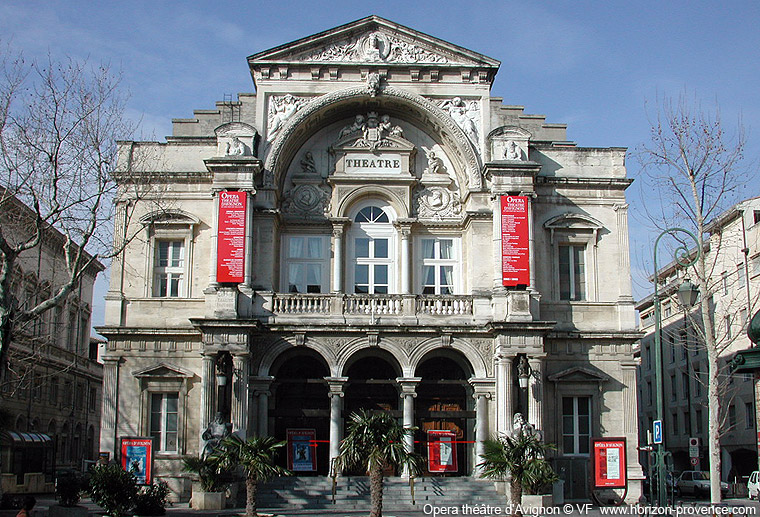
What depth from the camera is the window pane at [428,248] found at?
3331 cm

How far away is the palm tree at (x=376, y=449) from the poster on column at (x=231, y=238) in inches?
365

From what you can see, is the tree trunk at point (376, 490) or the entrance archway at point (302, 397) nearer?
the tree trunk at point (376, 490)

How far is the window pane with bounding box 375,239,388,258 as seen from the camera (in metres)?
33.3

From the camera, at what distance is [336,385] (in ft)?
99.1

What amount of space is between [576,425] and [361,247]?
10.3 metres

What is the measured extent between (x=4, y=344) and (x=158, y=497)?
21.0 ft

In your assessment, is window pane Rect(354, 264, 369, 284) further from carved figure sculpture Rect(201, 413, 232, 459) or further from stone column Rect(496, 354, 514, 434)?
carved figure sculpture Rect(201, 413, 232, 459)

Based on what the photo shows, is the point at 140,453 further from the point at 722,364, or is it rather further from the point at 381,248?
the point at 722,364

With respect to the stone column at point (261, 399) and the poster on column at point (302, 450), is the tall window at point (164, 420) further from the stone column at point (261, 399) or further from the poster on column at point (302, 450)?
the poster on column at point (302, 450)

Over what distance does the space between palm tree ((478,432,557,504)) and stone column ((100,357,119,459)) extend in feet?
43.6

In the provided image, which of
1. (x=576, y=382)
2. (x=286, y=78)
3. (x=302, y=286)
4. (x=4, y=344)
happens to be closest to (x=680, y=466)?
(x=576, y=382)

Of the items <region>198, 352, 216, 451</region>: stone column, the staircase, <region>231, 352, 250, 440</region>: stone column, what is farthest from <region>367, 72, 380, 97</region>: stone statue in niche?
the staircase

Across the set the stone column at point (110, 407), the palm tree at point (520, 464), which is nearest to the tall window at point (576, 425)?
the palm tree at point (520, 464)

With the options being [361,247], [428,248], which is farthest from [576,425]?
[361,247]
